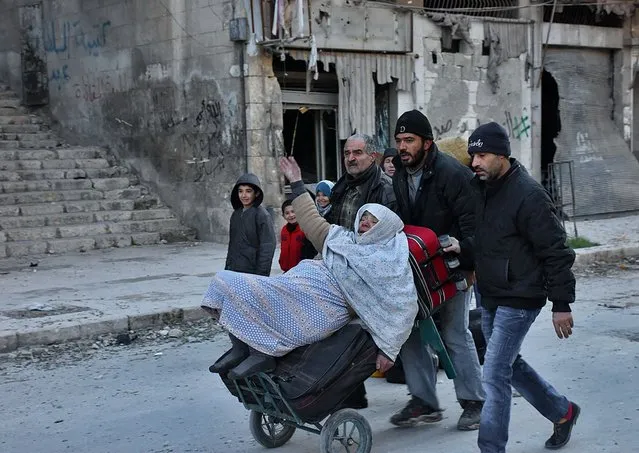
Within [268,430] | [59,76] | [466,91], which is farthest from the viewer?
[59,76]

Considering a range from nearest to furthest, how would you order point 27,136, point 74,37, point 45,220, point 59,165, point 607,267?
point 607,267
point 45,220
point 59,165
point 27,136
point 74,37

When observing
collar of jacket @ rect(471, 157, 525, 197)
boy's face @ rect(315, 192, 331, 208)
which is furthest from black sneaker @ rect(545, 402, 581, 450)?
boy's face @ rect(315, 192, 331, 208)

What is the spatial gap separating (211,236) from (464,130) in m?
5.00

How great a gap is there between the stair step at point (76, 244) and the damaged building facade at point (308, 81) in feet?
3.06

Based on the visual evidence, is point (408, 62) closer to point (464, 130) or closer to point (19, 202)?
point (464, 130)

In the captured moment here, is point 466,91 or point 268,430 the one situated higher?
point 466,91

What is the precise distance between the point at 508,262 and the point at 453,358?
1148 mm

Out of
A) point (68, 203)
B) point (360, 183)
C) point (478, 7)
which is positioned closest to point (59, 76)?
point (68, 203)

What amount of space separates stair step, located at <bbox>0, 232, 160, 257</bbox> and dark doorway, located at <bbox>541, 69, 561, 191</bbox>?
8.34 metres

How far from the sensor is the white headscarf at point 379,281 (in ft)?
15.1

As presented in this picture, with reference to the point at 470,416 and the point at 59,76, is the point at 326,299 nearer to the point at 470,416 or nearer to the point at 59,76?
the point at 470,416

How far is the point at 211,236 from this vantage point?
14883 millimetres

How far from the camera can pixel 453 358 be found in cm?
541

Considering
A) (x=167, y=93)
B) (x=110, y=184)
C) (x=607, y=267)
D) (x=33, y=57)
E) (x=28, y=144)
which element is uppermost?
(x=33, y=57)
